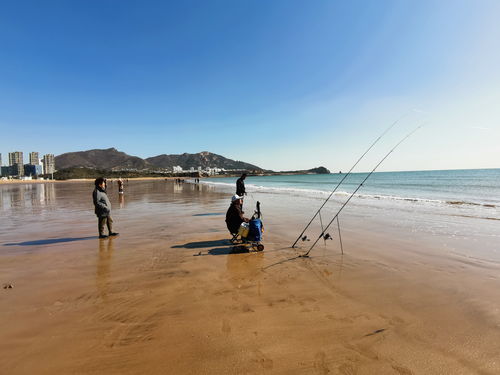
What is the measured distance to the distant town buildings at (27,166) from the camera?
164m

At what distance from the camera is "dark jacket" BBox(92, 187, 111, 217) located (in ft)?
27.3

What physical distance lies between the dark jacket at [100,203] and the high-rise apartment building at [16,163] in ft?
696

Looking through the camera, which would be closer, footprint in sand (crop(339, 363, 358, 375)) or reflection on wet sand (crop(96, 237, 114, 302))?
footprint in sand (crop(339, 363, 358, 375))

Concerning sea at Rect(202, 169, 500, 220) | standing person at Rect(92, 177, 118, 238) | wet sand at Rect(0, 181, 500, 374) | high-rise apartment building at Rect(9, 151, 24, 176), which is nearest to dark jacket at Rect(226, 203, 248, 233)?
wet sand at Rect(0, 181, 500, 374)

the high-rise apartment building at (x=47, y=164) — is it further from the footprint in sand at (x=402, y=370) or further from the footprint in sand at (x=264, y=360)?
the footprint in sand at (x=402, y=370)

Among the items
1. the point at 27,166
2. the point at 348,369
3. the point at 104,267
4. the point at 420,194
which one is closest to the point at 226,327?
the point at 348,369

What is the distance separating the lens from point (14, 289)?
4617 millimetres

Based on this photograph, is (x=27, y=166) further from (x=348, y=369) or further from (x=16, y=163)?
(x=348, y=369)

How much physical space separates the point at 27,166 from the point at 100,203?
216m

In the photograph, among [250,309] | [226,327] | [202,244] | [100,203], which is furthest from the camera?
[100,203]

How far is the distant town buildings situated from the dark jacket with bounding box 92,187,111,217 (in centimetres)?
19637

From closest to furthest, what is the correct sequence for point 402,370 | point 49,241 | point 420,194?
1. point 402,370
2. point 49,241
3. point 420,194

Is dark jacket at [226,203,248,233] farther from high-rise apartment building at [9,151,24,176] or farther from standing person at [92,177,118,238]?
high-rise apartment building at [9,151,24,176]

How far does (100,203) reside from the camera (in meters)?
8.38
